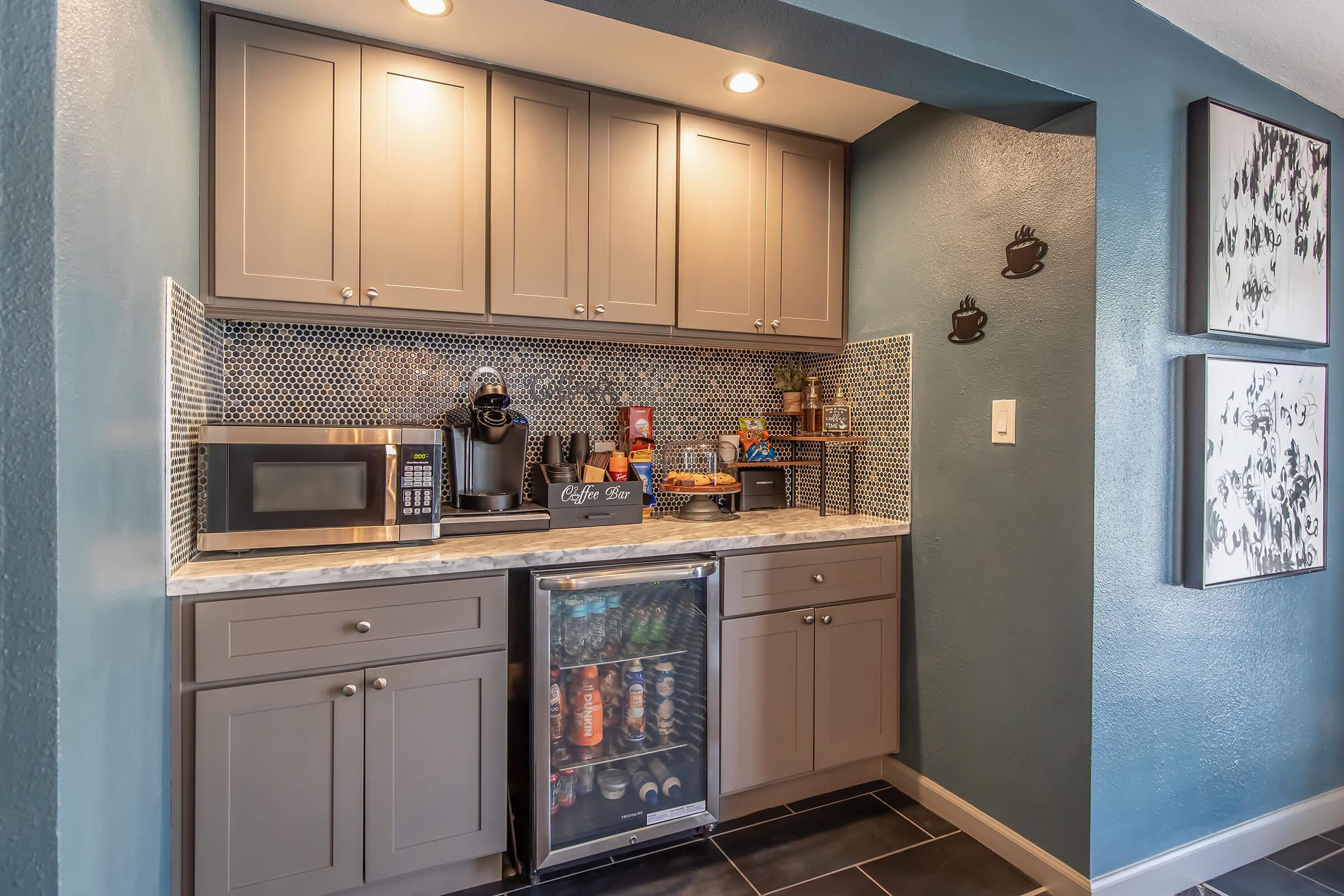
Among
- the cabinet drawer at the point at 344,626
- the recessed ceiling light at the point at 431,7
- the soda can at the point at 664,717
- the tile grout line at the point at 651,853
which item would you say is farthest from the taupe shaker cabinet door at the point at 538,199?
the tile grout line at the point at 651,853

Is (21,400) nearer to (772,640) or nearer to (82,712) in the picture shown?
(82,712)

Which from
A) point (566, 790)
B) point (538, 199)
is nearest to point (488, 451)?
point (538, 199)

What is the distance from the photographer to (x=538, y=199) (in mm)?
2168

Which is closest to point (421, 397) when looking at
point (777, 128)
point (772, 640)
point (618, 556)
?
point (618, 556)

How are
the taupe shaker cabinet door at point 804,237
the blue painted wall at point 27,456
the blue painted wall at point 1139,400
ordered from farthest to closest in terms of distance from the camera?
the taupe shaker cabinet door at point 804,237
the blue painted wall at point 1139,400
the blue painted wall at point 27,456

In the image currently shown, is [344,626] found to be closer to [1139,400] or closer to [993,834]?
[993,834]

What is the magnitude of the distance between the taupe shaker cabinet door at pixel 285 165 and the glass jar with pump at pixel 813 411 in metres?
1.73

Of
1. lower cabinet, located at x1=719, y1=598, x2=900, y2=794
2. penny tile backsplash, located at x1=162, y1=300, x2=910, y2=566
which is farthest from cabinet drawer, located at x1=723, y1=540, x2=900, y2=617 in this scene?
penny tile backsplash, located at x1=162, y1=300, x2=910, y2=566

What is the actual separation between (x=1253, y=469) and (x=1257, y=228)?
708mm

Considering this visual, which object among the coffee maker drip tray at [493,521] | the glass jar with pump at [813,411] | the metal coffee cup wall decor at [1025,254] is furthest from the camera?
the glass jar with pump at [813,411]

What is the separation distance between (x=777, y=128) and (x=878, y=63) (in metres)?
0.99

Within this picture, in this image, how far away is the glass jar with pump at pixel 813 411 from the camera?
2.76 metres

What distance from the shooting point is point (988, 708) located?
2.09 meters

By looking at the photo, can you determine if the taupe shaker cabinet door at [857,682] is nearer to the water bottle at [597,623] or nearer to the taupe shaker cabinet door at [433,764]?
the water bottle at [597,623]
